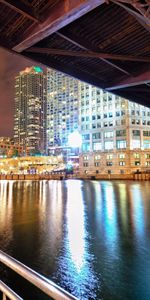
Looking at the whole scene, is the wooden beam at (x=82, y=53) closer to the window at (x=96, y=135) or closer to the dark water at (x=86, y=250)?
the dark water at (x=86, y=250)

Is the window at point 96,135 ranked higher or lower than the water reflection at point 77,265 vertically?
higher

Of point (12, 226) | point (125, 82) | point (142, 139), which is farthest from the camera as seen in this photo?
point (142, 139)

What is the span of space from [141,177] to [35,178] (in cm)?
5405

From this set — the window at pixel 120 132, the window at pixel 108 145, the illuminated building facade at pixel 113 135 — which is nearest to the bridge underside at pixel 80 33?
the illuminated building facade at pixel 113 135

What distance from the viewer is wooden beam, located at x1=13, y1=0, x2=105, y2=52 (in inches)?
432

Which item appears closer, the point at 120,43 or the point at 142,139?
the point at 120,43

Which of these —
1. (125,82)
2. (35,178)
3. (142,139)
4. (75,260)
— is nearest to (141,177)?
(142,139)

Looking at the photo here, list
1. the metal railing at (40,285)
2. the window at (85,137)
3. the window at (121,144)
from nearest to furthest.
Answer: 1. the metal railing at (40,285)
2. the window at (121,144)
3. the window at (85,137)

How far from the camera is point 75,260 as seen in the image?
10844mm

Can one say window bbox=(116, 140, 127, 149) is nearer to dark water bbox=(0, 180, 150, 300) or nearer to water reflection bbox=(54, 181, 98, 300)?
dark water bbox=(0, 180, 150, 300)

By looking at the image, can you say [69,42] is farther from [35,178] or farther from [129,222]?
[35,178]

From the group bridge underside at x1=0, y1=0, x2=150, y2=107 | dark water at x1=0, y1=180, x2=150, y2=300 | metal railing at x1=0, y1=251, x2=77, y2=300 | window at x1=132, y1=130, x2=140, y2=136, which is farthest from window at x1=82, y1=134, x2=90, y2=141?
metal railing at x1=0, y1=251, x2=77, y2=300

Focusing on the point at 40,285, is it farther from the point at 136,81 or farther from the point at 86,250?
the point at 136,81

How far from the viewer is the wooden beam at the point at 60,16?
36.0 feet
